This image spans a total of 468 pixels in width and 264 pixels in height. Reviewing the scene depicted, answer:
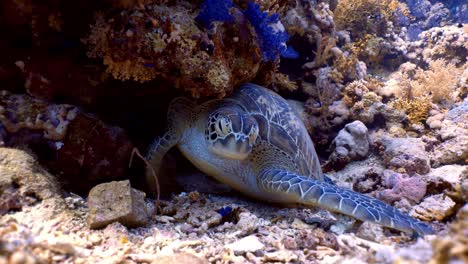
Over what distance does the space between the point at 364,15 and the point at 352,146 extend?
5.07 meters

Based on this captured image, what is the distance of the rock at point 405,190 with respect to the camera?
135 inches

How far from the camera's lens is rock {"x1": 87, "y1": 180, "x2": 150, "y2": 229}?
207 centimetres

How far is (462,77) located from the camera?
643 centimetres

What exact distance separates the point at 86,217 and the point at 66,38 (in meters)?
1.47

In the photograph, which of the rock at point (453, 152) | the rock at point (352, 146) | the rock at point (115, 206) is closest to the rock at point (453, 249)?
the rock at point (115, 206)

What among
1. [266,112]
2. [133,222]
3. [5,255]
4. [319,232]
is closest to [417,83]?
[266,112]

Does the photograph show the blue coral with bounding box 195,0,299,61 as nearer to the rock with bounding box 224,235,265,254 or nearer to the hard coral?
the hard coral

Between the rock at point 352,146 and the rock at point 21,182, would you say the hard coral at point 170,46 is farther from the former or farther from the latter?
the rock at point 352,146

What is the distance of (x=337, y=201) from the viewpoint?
8.54 ft

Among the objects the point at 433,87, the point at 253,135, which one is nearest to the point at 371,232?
the point at 253,135

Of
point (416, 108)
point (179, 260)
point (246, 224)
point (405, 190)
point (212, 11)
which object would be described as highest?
point (212, 11)

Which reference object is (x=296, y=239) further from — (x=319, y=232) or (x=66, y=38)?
(x=66, y=38)

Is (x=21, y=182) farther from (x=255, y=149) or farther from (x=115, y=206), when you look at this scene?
(x=255, y=149)

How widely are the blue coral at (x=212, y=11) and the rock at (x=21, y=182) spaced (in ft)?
5.66
